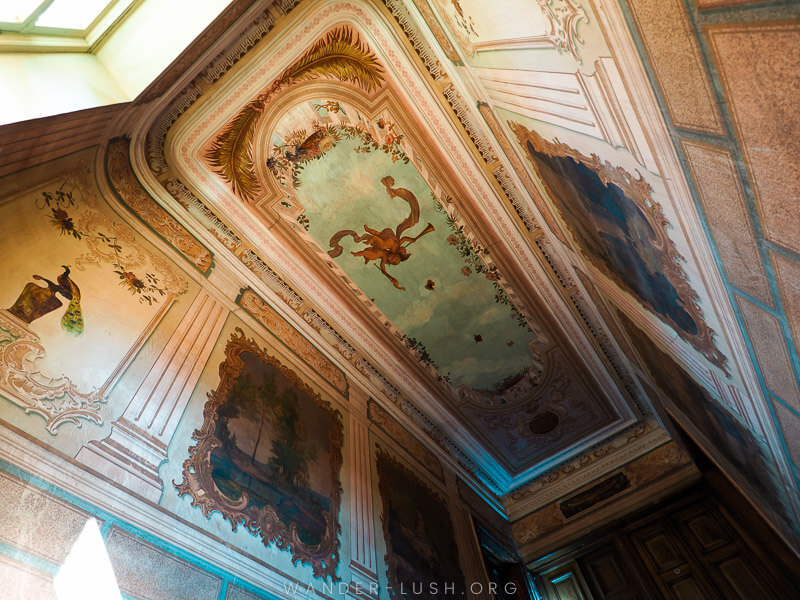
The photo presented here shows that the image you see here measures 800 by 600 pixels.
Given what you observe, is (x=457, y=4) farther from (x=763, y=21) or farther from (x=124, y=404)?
(x=124, y=404)

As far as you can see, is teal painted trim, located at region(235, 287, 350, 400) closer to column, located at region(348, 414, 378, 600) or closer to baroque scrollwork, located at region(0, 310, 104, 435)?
column, located at region(348, 414, 378, 600)

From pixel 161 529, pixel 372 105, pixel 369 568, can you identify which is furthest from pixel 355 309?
pixel 161 529

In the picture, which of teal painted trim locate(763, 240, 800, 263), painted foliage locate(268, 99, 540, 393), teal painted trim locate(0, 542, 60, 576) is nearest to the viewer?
teal painted trim locate(763, 240, 800, 263)

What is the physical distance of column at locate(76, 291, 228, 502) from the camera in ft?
10.5

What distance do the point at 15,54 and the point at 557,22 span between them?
355 centimetres

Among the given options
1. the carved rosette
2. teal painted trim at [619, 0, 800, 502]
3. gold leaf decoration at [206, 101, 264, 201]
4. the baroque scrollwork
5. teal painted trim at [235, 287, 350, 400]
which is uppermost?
gold leaf decoration at [206, 101, 264, 201]

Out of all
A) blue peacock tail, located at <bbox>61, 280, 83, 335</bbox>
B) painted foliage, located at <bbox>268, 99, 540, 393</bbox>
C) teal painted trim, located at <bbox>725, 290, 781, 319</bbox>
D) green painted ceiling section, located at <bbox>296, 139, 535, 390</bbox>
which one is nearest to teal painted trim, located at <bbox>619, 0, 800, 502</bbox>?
teal painted trim, located at <bbox>725, 290, 781, 319</bbox>

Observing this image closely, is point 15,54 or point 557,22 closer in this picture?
point 557,22

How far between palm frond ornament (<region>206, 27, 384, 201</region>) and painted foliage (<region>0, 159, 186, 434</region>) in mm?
1350

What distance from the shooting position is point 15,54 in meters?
3.12

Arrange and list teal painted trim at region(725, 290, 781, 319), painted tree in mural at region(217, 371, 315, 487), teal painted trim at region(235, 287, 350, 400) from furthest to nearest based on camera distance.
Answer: teal painted trim at region(235, 287, 350, 400), painted tree in mural at region(217, 371, 315, 487), teal painted trim at region(725, 290, 781, 319)

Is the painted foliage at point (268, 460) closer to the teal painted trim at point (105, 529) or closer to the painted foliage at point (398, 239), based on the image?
the teal painted trim at point (105, 529)

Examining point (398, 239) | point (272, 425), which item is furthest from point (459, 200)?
point (272, 425)

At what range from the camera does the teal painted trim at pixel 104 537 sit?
246 cm
